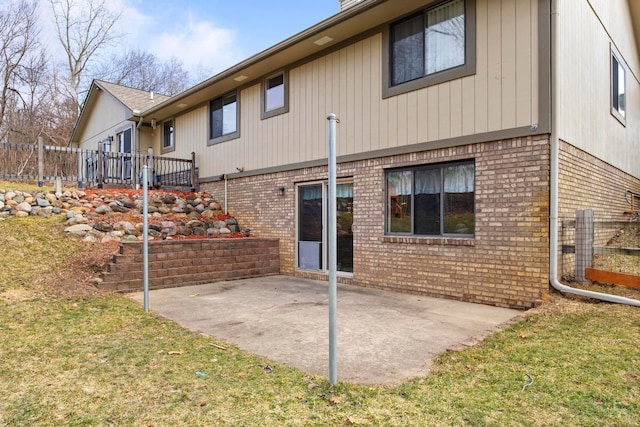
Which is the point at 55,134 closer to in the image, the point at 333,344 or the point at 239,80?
the point at 239,80

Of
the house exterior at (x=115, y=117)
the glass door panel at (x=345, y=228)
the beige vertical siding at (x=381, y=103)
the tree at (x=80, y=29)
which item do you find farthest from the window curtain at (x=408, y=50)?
the tree at (x=80, y=29)

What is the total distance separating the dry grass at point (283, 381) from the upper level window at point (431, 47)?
4095mm

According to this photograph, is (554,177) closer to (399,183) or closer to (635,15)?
(399,183)

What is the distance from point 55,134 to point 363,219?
75.4 feet

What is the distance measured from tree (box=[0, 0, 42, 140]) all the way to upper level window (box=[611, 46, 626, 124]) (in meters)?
25.9

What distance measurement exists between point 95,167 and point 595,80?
1333 centimetres

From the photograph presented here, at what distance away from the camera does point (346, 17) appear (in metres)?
7.47

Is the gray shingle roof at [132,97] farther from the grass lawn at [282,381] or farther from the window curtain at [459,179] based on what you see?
the window curtain at [459,179]

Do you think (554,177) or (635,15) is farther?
(635,15)

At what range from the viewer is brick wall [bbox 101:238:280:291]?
715 cm

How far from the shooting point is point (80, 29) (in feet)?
83.2

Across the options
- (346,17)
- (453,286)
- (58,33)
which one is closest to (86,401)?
(453,286)

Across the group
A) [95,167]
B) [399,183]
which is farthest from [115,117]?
[399,183]

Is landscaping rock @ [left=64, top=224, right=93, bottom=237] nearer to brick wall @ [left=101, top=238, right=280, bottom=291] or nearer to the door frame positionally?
brick wall @ [left=101, top=238, right=280, bottom=291]
